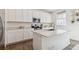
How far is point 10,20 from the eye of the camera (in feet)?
6.12

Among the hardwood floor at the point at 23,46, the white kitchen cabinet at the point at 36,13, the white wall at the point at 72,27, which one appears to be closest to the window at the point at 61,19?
the white wall at the point at 72,27

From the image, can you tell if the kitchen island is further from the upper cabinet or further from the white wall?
the upper cabinet

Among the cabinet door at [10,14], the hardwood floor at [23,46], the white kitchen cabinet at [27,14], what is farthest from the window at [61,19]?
the cabinet door at [10,14]

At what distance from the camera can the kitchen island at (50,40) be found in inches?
75.6

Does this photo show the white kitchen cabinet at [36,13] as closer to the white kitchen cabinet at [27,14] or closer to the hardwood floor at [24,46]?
the white kitchen cabinet at [27,14]

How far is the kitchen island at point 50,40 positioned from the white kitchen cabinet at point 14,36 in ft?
0.78

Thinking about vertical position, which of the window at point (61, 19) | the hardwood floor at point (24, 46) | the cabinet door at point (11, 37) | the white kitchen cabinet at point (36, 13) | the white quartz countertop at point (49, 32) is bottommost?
the hardwood floor at point (24, 46)

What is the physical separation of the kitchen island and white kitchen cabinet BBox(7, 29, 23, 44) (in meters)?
0.24

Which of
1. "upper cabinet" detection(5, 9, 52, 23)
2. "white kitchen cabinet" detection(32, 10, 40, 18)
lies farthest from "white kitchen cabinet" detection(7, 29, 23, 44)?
"white kitchen cabinet" detection(32, 10, 40, 18)

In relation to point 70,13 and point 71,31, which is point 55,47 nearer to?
point 71,31

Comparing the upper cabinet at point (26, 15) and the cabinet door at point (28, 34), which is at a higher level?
the upper cabinet at point (26, 15)

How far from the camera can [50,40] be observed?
6.35 ft
